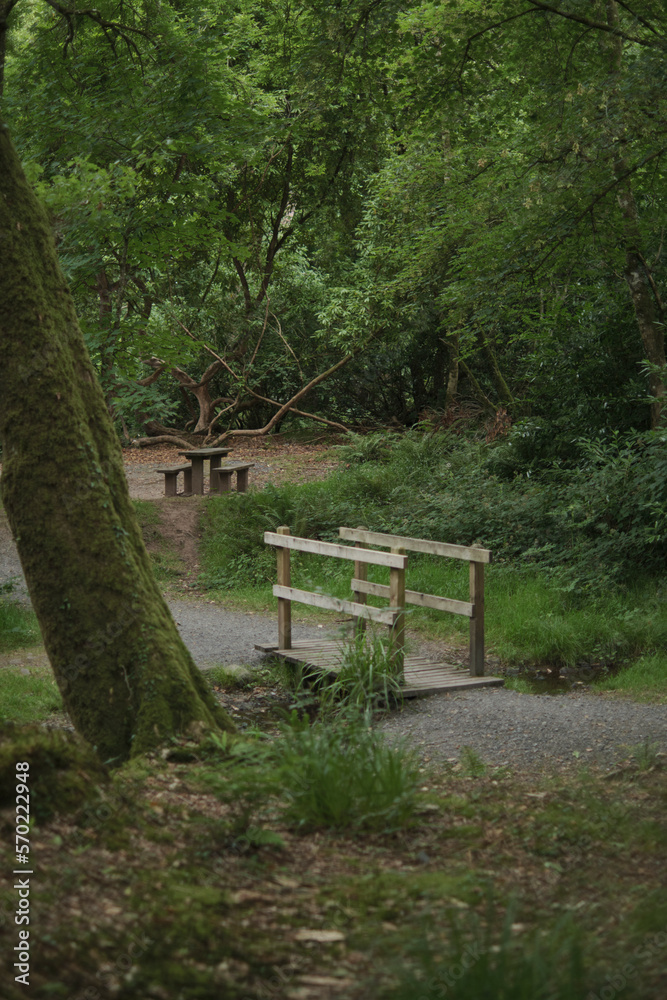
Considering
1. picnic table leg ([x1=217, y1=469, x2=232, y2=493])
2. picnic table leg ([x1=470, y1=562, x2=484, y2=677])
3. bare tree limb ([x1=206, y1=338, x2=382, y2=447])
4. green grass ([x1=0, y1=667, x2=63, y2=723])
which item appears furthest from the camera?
bare tree limb ([x1=206, y1=338, x2=382, y2=447])

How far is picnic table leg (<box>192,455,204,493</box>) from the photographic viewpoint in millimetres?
15406

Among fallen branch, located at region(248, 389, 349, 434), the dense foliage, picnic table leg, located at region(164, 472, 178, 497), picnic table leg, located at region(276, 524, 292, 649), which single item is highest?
the dense foliage

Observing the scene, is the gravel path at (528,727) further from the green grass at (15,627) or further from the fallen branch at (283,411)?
the fallen branch at (283,411)

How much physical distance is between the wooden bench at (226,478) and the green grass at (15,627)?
17.9 feet

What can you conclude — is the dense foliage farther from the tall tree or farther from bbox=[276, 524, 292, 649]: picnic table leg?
the tall tree

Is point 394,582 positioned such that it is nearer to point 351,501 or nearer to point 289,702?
point 289,702

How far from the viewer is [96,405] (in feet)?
16.8

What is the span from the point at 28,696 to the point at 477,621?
12.4 feet

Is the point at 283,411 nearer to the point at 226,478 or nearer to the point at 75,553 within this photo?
the point at 226,478

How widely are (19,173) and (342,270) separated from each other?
1682cm

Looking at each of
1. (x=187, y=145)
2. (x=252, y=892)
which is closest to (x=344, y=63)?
(x=187, y=145)

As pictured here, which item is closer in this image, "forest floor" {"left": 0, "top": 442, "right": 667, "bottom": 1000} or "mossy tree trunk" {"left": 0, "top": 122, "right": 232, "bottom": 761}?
"forest floor" {"left": 0, "top": 442, "right": 667, "bottom": 1000}

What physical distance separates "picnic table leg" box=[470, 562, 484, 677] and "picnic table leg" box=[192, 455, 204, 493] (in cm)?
791

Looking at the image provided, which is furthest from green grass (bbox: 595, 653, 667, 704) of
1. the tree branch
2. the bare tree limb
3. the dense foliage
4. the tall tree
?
the bare tree limb
